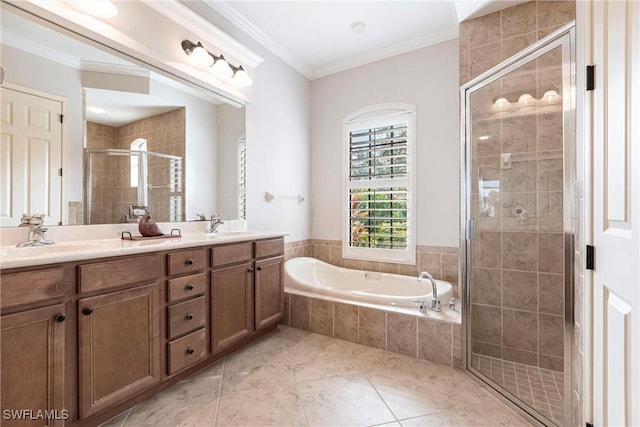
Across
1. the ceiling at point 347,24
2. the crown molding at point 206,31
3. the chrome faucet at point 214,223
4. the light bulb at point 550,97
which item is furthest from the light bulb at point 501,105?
the chrome faucet at point 214,223

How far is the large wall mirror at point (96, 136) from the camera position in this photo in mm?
1423

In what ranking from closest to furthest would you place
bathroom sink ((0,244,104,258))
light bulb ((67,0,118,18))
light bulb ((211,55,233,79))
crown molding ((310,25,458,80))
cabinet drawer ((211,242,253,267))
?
1. bathroom sink ((0,244,104,258))
2. light bulb ((67,0,118,18))
3. cabinet drawer ((211,242,253,267))
4. light bulb ((211,55,233,79))
5. crown molding ((310,25,458,80))

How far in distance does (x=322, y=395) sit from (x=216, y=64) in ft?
8.40

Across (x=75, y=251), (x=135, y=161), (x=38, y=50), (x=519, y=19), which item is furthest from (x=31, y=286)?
(x=519, y=19)

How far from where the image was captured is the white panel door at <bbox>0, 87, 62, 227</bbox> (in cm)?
139

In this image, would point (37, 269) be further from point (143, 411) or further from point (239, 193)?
point (239, 193)

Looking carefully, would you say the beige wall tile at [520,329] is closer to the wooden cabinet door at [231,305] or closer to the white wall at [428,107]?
the white wall at [428,107]

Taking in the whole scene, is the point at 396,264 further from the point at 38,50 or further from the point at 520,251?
the point at 38,50

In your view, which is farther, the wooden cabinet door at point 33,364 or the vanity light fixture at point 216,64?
the vanity light fixture at point 216,64

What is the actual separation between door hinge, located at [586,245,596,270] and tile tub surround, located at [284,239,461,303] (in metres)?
1.43

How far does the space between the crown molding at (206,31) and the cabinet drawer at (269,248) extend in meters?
1.66

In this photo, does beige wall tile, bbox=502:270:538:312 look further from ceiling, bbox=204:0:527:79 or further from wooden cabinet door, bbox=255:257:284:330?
ceiling, bbox=204:0:527:79

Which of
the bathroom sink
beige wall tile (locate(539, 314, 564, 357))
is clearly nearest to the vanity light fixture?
the bathroom sink

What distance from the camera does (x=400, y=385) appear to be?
1.78m
